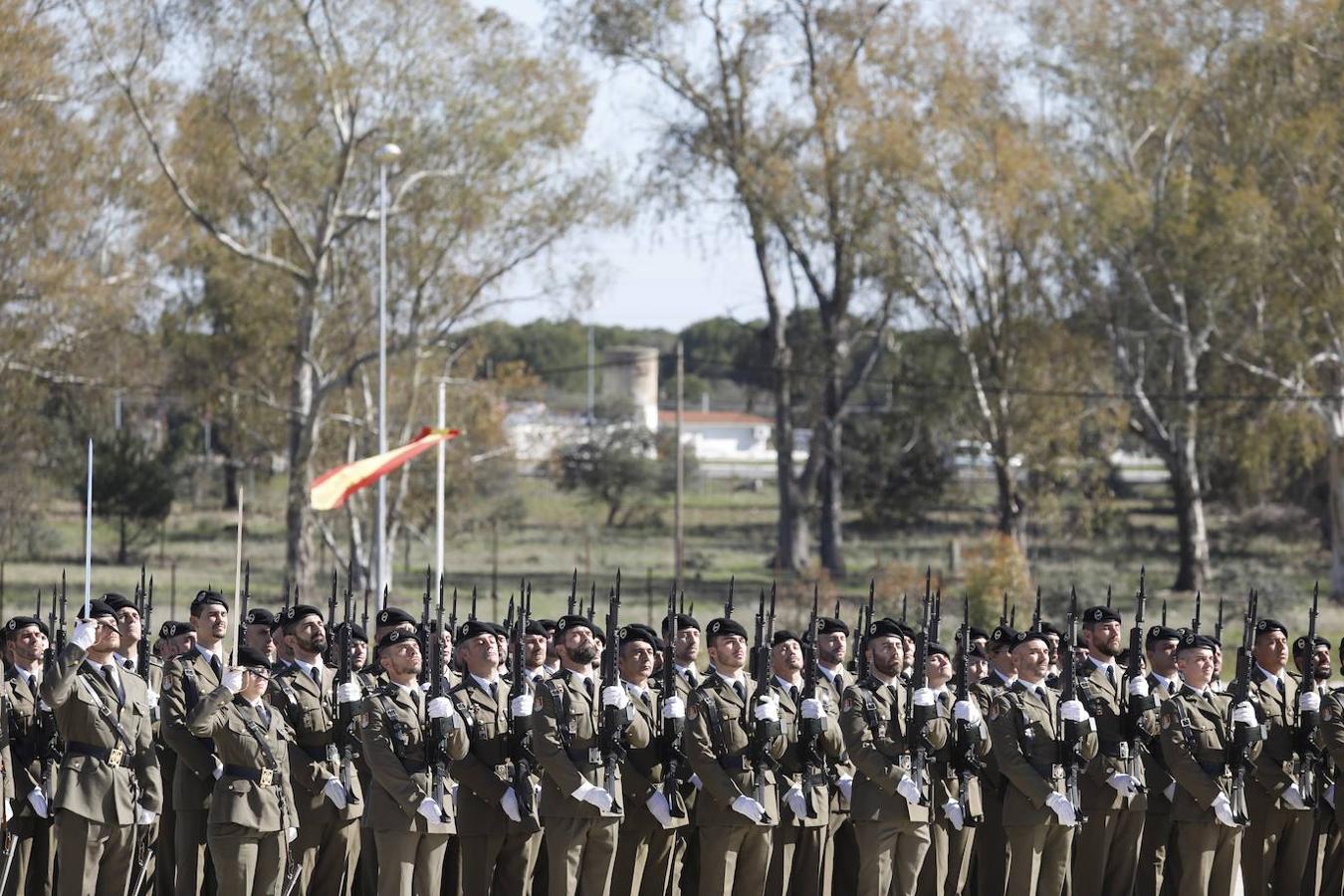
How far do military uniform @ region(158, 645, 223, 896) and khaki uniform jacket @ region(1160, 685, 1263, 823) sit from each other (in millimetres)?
4358

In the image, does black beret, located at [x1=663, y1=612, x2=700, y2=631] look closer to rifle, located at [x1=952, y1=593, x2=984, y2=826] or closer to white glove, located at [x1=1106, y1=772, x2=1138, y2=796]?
rifle, located at [x1=952, y1=593, x2=984, y2=826]

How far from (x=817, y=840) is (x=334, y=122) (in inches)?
930

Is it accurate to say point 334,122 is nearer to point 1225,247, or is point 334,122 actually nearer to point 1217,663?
point 1225,247

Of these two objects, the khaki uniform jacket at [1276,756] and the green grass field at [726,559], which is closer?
the khaki uniform jacket at [1276,756]

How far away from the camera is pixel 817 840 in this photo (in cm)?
923

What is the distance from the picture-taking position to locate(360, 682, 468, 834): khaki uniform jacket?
8578mm

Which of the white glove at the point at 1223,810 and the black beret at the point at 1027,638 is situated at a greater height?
the black beret at the point at 1027,638

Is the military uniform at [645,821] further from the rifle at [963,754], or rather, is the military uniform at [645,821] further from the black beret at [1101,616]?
the black beret at [1101,616]

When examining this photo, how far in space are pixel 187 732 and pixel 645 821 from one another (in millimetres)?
2090

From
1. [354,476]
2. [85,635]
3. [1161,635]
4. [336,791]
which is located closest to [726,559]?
[354,476]

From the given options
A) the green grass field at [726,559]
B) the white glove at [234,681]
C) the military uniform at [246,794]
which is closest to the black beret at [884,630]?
the military uniform at [246,794]

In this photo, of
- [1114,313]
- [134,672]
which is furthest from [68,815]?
[1114,313]

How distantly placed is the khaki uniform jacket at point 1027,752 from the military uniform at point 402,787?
2.45 metres

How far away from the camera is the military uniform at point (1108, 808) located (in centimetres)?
950
